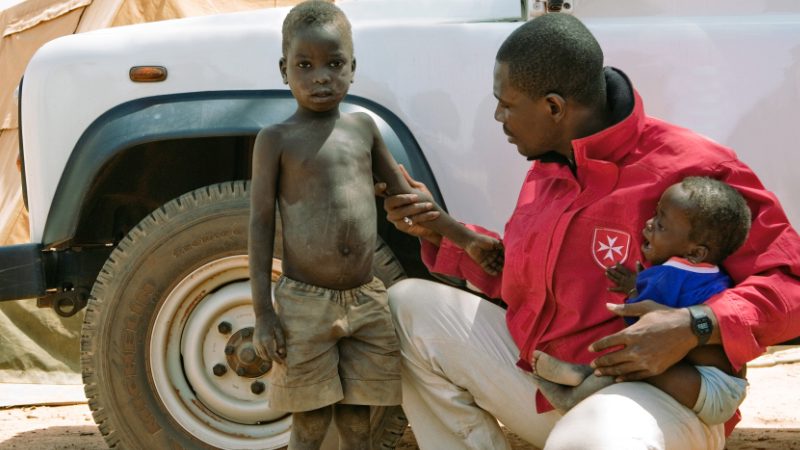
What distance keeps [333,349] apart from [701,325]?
0.98 meters

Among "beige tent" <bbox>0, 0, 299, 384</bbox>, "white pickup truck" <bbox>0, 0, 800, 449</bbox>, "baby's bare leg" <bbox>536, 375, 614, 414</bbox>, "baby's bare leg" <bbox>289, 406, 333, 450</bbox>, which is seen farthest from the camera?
"beige tent" <bbox>0, 0, 299, 384</bbox>

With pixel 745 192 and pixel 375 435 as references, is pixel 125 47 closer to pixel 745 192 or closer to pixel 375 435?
pixel 375 435

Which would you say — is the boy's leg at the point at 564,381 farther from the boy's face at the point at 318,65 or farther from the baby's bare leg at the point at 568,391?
the boy's face at the point at 318,65

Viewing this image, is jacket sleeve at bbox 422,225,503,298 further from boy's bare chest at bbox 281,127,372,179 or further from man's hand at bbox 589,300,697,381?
man's hand at bbox 589,300,697,381

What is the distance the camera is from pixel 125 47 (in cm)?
379

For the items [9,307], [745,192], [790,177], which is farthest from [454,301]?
[9,307]

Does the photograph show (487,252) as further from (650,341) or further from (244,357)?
(244,357)

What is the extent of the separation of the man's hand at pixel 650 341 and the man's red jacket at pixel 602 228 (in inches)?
8.9

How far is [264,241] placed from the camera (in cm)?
298

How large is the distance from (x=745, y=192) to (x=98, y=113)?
2131 millimetres

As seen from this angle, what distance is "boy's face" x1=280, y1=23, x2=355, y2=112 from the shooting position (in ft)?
9.63

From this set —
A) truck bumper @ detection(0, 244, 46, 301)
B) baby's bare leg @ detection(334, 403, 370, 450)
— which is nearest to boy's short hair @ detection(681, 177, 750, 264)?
baby's bare leg @ detection(334, 403, 370, 450)

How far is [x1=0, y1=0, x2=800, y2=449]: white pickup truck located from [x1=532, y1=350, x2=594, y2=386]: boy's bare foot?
0.80 meters

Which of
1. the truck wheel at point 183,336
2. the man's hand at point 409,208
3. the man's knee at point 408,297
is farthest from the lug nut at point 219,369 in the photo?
the man's hand at point 409,208
